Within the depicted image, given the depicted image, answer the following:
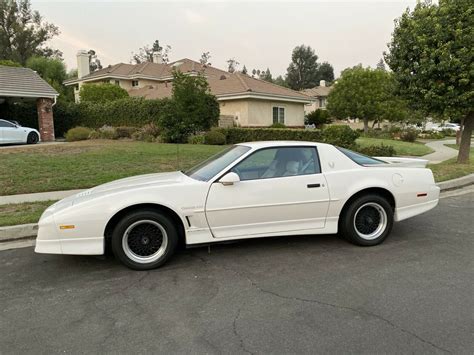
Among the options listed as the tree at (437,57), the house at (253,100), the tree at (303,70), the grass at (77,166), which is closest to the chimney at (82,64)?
the house at (253,100)

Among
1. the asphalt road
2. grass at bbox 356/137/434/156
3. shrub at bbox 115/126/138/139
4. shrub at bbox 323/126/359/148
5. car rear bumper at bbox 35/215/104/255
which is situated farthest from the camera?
shrub at bbox 115/126/138/139

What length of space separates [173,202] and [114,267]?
101 centimetres

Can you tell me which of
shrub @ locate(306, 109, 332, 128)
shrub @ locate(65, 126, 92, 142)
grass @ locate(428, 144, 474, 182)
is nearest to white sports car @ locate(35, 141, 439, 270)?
grass @ locate(428, 144, 474, 182)

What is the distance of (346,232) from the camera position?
4516mm

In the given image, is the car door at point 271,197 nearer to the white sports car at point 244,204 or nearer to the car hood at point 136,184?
the white sports car at point 244,204

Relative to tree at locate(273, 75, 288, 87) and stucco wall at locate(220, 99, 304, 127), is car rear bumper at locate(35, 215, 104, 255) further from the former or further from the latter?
tree at locate(273, 75, 288, 87)

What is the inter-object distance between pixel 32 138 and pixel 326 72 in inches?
3089

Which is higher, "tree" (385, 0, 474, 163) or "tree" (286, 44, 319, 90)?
"tree" (286, 44, 319, 90)

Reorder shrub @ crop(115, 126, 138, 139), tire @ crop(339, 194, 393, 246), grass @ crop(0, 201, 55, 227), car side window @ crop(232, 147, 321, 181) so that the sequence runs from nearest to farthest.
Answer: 1. car side window @ crop(232, 147, 321, 181)
2. tire @ crop(339, 194, 393, 246)
3. grass @ crop(0, 201, 55, 227)
4. shrub @ crop(115, 126, 138, 139)

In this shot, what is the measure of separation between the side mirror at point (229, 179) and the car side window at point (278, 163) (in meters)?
0.19

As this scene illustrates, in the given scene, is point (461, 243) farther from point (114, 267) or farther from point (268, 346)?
point (114, 267)

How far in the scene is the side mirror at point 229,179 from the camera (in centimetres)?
400

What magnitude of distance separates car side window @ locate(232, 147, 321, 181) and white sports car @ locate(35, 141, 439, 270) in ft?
0.04

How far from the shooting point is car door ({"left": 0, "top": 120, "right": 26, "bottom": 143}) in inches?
658
